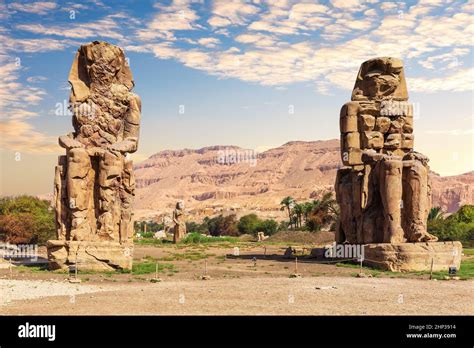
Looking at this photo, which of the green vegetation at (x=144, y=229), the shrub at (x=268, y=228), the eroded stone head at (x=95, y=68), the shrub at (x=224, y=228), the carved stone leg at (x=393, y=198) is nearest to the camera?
the carved stone leg at (x=393, y=198)

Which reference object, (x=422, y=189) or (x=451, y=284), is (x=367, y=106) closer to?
(x=422, y=189)

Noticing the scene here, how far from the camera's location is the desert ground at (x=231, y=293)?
855cm

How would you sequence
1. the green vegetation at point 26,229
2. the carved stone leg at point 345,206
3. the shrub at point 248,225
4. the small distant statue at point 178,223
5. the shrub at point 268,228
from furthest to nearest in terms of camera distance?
the shrub at point 248,225, the shrub at point 268,228, the small distant statue at point 178,223, the green vegetation at point 26,229, the carved stone leg at point 345,206

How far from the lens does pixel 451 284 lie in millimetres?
12062

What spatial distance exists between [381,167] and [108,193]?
7904 millimetres

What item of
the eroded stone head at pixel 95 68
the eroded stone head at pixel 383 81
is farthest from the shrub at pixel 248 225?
the eroded stone head at pixel 95 68

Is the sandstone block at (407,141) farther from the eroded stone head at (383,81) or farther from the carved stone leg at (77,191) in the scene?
the carved stone leg at (77,191)

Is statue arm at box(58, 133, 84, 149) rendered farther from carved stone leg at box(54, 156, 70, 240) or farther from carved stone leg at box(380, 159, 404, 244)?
carved stone leg at box(380, 159, 404, 244)

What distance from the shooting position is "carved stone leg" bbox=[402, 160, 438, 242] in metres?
15.4

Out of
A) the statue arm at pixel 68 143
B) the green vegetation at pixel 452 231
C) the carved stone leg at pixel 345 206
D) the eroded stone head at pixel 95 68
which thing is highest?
the eroded stone head at pixel 95 68

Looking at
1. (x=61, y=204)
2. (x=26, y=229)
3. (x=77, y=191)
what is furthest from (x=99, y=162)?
(x=26, y=229)

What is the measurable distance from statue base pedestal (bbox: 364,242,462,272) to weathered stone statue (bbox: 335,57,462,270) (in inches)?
19.0

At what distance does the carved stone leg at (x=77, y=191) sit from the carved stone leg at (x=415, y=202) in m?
9.09

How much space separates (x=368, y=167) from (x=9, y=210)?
26887 mm
